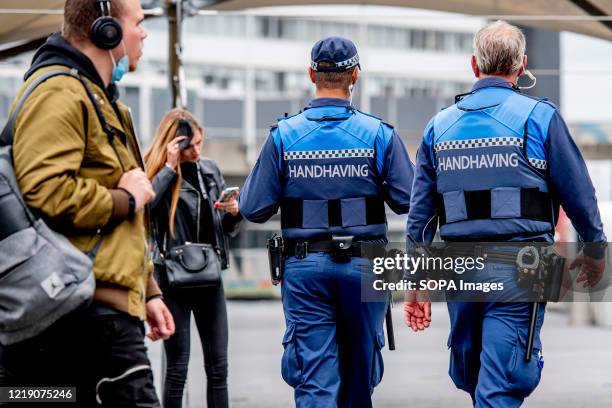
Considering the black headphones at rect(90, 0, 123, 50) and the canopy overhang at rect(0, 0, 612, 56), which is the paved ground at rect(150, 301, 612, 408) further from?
the black headphones at rect(90, 0, 123, 50)

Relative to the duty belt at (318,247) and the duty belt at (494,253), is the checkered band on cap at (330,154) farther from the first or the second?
the duty belt at (494,253)

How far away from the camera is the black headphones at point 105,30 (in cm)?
372

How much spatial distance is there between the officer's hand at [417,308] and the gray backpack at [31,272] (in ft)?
7.18

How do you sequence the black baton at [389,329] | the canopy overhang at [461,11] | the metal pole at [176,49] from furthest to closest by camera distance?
the canopy overhang at [461,11]
the metal pole at [176,49]
the black baton at [389,329]

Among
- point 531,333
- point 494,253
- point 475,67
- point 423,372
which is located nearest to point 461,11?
point 423,372

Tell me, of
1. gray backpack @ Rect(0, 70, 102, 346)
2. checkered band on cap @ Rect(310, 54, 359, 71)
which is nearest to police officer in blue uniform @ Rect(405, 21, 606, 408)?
checkered band on cap @ Rect(310, 54, 359, 71)

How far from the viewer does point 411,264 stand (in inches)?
212

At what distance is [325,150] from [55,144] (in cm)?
230

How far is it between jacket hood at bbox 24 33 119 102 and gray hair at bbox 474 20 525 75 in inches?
77.8

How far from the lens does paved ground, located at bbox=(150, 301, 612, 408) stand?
8.49 metres

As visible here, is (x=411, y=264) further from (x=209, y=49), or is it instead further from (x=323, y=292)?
(x=209, y=49)

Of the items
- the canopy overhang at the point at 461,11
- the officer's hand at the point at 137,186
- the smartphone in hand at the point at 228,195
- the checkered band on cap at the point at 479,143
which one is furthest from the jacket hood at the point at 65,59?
the canopy overhang at the point at 461,11

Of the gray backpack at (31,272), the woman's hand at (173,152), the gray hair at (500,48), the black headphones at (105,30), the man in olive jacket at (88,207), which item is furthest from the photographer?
the woman's hand at (173,152)

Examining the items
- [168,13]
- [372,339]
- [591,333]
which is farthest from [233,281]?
[372,339]
